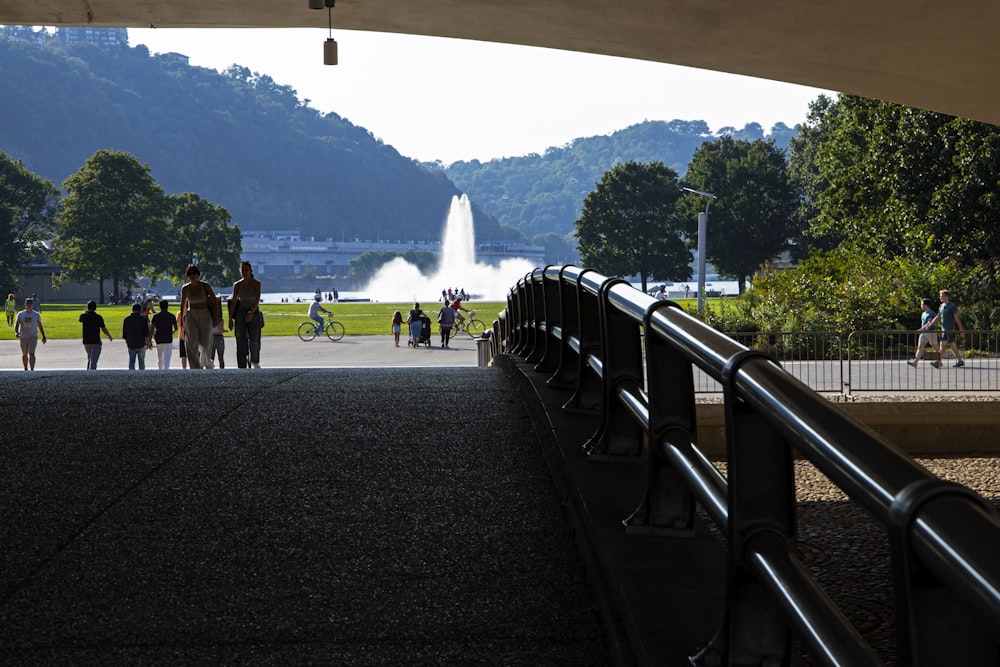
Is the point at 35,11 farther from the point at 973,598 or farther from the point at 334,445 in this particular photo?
the point at 973,598

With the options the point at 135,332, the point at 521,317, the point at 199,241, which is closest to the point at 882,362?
the point at 521,317

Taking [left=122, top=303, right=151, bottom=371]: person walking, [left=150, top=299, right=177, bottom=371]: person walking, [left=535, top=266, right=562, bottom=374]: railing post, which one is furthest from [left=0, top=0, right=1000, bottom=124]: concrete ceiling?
[left=122, top=303, right=151, bottom=371]: person walking

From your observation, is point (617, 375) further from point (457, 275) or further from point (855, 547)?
point (457, 275)

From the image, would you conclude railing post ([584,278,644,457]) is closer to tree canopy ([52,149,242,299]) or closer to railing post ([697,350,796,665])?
railing post ([697,350,796,665])

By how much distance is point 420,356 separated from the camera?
32.2 meters

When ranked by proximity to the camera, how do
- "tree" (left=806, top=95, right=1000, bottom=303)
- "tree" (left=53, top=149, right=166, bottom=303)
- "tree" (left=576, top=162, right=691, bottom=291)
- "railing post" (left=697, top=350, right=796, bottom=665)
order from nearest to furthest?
"railing post" (left=697, top=350, right=796, bottom=665)
"tree" (left=806, top=95, right=1000, bottom=303)
"tree" (left=53, top=149, right=166, bottom=303)
"tree" (left=576, top=162, right=691, bottom=291)

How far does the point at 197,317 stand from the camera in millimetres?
15586

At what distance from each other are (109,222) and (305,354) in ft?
186

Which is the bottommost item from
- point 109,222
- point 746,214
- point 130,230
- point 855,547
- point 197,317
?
point 855,547

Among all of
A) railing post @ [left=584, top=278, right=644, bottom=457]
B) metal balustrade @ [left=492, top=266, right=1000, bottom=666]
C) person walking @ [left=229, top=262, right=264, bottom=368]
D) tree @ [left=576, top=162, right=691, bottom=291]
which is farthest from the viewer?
tree @ [left=576, top=162, right=691, bottom=291]

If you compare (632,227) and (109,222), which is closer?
(109,222)

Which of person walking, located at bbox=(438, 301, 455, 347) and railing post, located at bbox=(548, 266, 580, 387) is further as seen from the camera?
person walking, located at bbox=(438, 301, 455, 347)

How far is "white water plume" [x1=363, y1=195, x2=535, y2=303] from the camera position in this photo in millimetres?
145625

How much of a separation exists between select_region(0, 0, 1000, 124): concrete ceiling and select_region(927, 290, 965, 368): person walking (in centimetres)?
534
